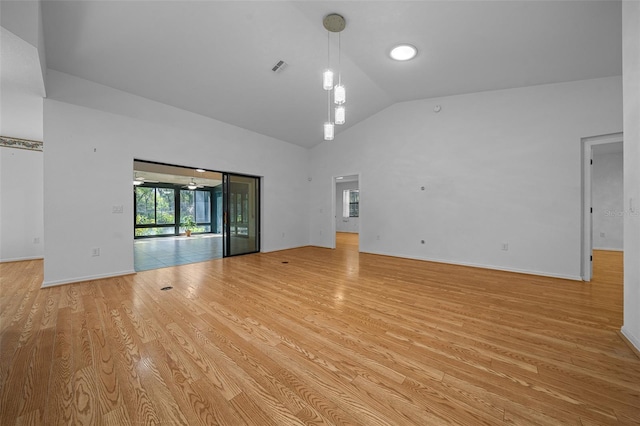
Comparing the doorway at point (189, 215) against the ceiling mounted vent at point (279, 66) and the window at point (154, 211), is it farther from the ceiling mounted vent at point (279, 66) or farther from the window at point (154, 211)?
the ceiling mounted vent at point (279, 66)

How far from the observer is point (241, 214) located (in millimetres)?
6098

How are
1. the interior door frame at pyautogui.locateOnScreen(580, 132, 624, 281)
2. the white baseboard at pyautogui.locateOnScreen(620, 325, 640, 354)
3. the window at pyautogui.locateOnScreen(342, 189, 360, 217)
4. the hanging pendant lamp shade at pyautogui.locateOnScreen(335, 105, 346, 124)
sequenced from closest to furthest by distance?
the white baseboard at pyautogui.locateOnScreen(620, 325, 640, 354) < the hanging pendant lamp shade at pyautogui.locateOnScreen(335, 105, 346, 124) < the interior door frame at pyautogui.locateOnScreen(580, 132, 624, 281) < the window at pyautogui.locateOnScreen(342, 189, 360, 217)

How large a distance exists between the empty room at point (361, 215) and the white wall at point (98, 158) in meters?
0.03

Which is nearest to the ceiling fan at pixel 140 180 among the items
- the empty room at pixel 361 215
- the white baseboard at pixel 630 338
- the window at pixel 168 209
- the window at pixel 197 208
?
the window at pixel 168 209

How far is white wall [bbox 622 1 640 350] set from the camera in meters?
1.95

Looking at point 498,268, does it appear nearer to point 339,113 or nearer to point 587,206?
point 587,206

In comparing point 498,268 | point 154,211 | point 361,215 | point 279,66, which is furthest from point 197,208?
point 498,268

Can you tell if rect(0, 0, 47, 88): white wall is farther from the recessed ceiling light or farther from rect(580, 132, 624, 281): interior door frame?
rect(580, 132, 624, 281): interior door frame

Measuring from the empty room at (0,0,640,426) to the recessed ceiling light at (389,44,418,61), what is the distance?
0.04 metres

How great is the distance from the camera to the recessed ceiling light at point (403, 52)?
3.49 metres

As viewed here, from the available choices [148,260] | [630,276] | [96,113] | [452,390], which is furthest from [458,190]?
[148,260]

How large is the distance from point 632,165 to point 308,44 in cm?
386

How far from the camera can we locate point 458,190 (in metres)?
4.88

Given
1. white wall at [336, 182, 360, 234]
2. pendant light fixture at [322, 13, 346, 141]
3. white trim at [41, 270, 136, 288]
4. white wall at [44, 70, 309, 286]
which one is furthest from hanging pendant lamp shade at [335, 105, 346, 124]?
white wall at [336, 182, 360, 234]
